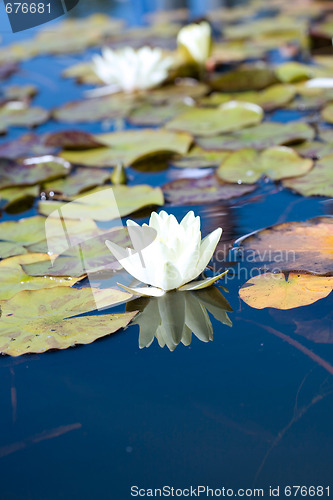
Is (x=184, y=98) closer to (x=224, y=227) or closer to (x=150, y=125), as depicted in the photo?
(x=150, y=125)

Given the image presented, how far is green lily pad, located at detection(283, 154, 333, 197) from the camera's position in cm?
189

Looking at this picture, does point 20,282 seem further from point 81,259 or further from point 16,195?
point 16,195

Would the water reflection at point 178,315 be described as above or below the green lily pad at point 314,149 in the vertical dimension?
above

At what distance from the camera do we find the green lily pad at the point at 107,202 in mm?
1925

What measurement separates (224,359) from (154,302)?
28 centimetres

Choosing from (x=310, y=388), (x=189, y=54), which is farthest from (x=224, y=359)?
(x=189, y=54)

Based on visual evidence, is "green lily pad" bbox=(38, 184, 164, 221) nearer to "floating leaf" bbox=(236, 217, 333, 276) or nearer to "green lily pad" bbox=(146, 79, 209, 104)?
"floating leaf" bbox=(236, 217, 333, 276)

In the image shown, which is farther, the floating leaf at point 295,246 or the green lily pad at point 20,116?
the green lily pad at point 20,116

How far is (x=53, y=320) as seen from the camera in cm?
139

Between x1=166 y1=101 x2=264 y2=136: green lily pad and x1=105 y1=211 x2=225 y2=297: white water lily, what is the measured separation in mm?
1207

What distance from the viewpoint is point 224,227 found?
5.74ft

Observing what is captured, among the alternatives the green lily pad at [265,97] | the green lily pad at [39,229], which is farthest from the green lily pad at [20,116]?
the green lily pad at [39,229]

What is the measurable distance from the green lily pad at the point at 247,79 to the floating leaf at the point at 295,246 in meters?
1.61

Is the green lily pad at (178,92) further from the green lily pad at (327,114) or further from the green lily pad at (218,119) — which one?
the green lily pad at (327,114)
